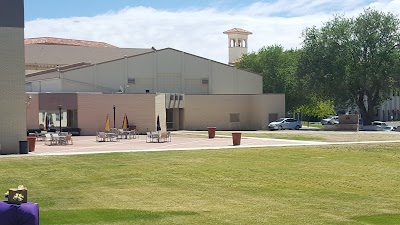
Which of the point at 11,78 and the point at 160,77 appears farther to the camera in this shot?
the point at 160,77

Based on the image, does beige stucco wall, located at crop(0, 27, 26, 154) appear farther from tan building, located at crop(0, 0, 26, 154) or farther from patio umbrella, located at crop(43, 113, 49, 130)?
patio umbrella, located at crop(43, 113, 49, 130)

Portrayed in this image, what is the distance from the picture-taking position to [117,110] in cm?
5522

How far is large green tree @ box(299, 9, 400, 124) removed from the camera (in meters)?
67.8

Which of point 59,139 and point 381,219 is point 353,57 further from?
point 381,219

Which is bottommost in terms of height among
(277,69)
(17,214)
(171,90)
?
(17,214)

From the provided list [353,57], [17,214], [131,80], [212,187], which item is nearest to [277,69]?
[353,57]

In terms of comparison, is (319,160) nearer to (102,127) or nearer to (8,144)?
(8,144)

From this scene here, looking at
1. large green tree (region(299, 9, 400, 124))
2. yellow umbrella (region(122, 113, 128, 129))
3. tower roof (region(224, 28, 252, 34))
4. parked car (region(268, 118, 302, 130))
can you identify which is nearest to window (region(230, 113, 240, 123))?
parked car (region(268, 118, 302, 130))

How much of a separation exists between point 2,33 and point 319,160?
56.9 ft

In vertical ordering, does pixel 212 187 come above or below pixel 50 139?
below

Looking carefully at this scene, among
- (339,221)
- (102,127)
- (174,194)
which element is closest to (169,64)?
(102,127)

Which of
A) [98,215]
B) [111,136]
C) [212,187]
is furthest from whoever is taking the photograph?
[111,136]

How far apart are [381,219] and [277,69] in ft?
230

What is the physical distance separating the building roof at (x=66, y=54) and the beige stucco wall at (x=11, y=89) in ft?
164
